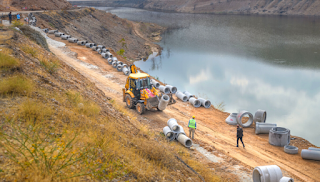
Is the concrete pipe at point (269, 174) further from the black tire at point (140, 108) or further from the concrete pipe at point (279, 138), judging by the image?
the black tire at point (140, 108)

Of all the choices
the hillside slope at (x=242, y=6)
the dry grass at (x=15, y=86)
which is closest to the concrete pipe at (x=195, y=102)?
the dry grass at (x=15, y=86)

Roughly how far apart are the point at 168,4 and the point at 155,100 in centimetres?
14221

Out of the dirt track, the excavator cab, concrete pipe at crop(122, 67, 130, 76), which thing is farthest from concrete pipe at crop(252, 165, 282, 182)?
concrete pipe at crop(122, 67, 130, 76)

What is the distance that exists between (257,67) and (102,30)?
3294 centimetres

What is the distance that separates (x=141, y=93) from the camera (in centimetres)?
1589

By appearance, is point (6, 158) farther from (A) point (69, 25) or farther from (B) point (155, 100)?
(A) point (69, 25)

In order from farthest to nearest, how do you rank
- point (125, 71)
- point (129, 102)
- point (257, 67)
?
point (257, 67)
point (125, 71)
point (129, 102)

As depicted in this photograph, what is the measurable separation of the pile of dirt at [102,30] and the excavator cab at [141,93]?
92.4 ft

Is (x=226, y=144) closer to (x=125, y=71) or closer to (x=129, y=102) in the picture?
(x=129, y=102)

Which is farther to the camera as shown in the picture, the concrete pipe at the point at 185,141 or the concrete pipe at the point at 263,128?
the concrete pipe at the point at 263,128

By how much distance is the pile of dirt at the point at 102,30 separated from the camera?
43.4 metres

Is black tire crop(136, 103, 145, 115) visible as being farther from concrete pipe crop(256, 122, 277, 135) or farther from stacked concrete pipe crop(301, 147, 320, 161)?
stacked concrete pipe crop(301, 147, 320, 161)

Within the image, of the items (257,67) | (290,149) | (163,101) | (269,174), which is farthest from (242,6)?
(269,174)

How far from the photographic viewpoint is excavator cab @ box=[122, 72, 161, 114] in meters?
15.5
